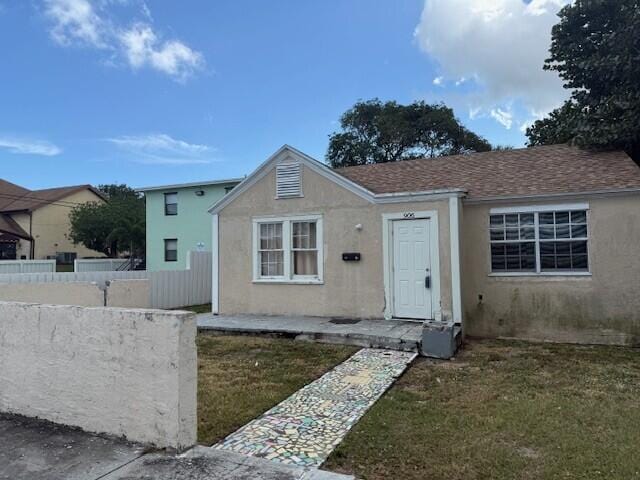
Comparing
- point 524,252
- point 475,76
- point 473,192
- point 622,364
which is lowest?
point 622,364

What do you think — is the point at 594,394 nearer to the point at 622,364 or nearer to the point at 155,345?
the point at 622,364

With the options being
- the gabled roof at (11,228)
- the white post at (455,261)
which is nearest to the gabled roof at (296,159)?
the white post at (455,261)

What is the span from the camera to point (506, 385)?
6.02 m

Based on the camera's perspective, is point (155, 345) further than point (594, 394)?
No

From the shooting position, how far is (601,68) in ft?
38.7

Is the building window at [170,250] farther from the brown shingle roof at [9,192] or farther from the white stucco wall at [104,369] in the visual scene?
the brown shingle roof at [9,192]

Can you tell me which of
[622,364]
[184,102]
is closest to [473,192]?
[622,364]

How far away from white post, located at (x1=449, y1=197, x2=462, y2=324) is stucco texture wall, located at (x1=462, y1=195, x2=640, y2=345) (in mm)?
620

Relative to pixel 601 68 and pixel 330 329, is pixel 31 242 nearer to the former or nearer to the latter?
pixel 330 329

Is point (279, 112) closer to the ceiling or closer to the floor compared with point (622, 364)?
closer to the ceiling

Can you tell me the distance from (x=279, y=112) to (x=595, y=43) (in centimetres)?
1072

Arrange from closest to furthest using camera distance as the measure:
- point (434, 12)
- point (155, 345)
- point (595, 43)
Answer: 1. point (155, 345)
2. point (595, 43)
3. point (434, 12)

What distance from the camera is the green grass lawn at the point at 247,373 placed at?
4871mm

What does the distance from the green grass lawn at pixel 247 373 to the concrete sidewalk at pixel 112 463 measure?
0.64m
